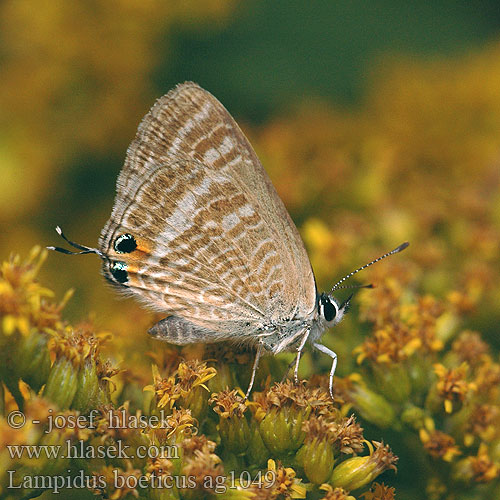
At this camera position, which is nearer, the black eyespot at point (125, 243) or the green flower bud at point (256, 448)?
the green flower bud at point (256, 448)

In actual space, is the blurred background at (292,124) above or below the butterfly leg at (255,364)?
above

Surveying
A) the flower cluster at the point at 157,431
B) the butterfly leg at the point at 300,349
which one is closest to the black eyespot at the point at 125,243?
the flower cluster at the point at 157,431

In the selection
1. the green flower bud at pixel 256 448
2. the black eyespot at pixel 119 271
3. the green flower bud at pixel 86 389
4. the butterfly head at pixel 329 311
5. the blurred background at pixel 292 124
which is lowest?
the green flower bud at pixel 256 448

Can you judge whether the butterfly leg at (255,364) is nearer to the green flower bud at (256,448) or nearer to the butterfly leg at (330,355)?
the green flower bud at (256,448)

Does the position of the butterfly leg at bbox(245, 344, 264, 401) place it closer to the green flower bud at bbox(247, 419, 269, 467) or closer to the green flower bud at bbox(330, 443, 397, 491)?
the green flower bud at bbox(247, 419, 269, 467)

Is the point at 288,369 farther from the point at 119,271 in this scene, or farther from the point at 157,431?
the point at 119,271

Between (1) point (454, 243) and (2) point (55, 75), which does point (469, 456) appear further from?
(2) point (55, 75)

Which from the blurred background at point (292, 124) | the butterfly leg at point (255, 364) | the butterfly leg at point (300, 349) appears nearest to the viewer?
the butterfly leg at point (255, 364)

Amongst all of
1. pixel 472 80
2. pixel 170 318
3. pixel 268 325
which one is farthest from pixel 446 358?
pixel 472 80
